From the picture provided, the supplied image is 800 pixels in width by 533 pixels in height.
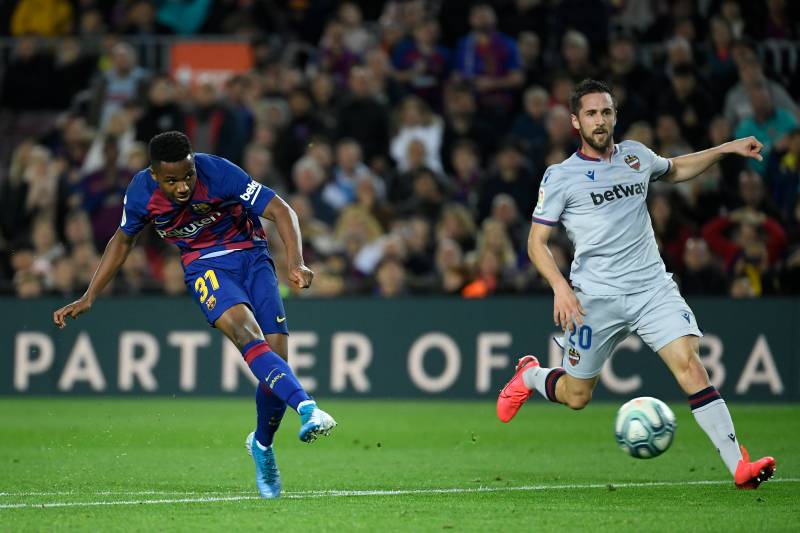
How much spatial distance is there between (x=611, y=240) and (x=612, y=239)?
1 cm

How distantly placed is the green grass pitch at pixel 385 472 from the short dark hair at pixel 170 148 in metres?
1.93

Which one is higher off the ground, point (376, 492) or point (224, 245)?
point (224, 245)

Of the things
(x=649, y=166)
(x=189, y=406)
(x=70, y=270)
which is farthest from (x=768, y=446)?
(x=70, y=270)

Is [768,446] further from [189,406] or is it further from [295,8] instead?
[295,8]

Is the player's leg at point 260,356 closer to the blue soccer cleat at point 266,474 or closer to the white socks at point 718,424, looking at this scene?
the blue soccer cleat at point 266,474

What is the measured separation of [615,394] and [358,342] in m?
2.83

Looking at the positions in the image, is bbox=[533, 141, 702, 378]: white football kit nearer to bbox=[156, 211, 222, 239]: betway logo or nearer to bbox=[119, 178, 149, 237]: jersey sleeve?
bbox=[156, 211, 222, 239]: betway logo

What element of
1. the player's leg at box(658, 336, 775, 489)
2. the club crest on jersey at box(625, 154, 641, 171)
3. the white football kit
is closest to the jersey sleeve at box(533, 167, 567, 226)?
the white football kit

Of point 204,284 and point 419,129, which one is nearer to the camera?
point 204,284

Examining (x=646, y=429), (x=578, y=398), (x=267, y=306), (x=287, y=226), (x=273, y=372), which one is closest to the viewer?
(x=273, y=372)

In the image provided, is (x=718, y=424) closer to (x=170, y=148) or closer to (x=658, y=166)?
(x=658, y=166)

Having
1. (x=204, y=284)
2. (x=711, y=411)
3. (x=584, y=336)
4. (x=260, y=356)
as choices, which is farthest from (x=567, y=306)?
(x=204, y=284)

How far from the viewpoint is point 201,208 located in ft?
28.4

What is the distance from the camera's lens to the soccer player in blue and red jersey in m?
8.37
